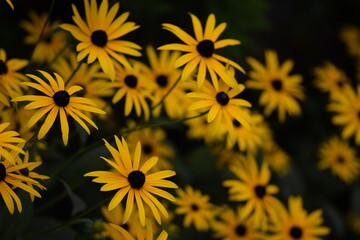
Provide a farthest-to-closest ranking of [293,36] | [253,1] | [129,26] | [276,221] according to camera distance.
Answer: [293,36], [253,1], [276,221], [129,26]

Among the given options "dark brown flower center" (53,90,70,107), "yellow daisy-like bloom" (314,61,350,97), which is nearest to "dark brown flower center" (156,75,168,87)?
"dark brown flower center" (53,90,70,107)

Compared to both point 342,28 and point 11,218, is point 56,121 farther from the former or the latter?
point 342,28

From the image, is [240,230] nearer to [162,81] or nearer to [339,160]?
[162,81]

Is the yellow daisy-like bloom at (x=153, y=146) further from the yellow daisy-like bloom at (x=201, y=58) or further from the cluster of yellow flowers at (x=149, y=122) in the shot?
the yellow daisy-like bloom at (x=201, y=58)

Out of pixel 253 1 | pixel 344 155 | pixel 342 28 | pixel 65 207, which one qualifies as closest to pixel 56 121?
pixel 65 207

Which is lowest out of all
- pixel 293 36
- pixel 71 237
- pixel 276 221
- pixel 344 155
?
pixel 71 237

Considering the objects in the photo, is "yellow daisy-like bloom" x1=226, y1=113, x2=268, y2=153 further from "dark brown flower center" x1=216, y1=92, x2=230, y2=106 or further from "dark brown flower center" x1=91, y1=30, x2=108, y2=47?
"dark brown flower center" x1=91, y1=30, x2=108, y2=47
